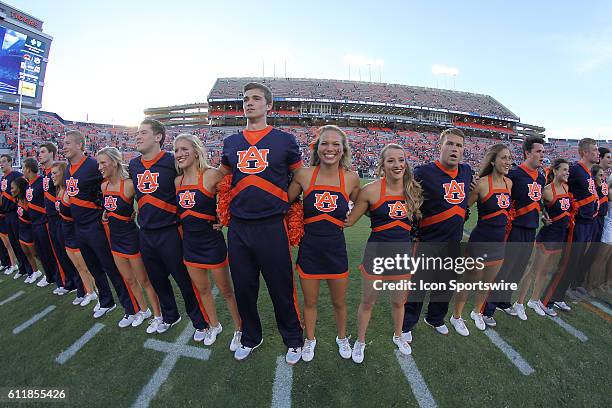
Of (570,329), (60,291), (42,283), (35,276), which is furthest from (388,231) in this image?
(35,276)

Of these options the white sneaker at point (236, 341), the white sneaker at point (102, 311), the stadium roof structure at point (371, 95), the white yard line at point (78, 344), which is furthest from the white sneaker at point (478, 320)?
the stadium roof structure at point (371, 95)

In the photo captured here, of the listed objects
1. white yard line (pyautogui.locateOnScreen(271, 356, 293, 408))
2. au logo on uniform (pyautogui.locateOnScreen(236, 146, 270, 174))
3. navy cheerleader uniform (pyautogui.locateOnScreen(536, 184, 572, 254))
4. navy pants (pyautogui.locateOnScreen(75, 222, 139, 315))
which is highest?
au logo on uniform (pyautogui.locateOnScreen(236, 146, 270, 174))

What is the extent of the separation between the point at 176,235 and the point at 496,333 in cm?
383

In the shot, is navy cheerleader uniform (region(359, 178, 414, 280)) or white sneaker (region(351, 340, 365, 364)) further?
white sneaker (region(351, 340, 365, 364))

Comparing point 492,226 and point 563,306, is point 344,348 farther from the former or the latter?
point 563,306

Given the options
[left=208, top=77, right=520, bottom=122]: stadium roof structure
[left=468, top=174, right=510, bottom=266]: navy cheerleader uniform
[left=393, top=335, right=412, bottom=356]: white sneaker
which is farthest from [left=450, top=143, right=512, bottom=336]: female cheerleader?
[left=208, top=77, right=520, bottom=122]: stadium roof structure

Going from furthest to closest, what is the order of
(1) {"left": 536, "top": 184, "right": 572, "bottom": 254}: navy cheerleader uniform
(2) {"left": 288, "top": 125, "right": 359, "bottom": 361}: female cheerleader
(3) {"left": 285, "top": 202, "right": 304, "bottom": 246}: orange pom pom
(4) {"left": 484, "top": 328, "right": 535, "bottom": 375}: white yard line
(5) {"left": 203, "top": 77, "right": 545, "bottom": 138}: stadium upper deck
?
(5) {"left": 203, "top": 77, "right": 545, "bottom": 138}: stadium upper deck < (1) {"left": 536, "top": 184, "right": 572, "bottom": 254}: navy cheerleader uniform < (4) {"left": 484, "top": 328, "right": 535, "bottom": 375}: white yard line < (3) {"left": 285, "top": 202, "right": 304, "bottom": 246}: orange pom pom < (2) {"left": 288, "top": 125, "right": 359, "bottom": 361}: female cheerleader

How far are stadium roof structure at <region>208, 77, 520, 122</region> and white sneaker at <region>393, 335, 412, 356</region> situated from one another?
43.3 m

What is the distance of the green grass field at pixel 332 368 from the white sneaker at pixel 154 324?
0.28ft

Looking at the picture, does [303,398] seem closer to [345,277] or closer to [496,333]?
[345,277]

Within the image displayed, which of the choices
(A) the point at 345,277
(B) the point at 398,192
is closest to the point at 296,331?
(A) the point at 345,277

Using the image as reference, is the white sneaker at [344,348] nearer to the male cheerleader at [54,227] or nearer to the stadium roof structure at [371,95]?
the male cheerleader at [54,227]

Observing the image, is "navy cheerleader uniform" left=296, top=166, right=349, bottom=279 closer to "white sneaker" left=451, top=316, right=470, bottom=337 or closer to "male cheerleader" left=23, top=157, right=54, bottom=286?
"white sneaker" left=451, top=316, right=470, bottom=337

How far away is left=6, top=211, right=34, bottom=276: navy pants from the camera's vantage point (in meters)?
4.90
